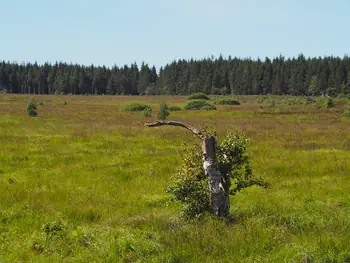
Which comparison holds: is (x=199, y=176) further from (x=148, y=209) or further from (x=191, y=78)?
(x=191, y=78)

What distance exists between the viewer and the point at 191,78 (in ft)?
495

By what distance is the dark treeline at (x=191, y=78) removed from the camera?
13375cm

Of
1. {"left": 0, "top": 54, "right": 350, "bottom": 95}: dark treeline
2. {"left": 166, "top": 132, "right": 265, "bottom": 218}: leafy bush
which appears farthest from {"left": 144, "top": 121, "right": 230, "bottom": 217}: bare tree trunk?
{"left": 0, "top": 54, "right": 350, "bottom": 95}: dark treeline

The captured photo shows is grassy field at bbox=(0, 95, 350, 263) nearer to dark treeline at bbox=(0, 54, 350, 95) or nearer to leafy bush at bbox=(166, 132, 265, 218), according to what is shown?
leafy bush at bbox=(166, 132, 265, 218)

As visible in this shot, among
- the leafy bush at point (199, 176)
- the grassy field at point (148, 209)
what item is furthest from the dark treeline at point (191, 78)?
the leafy bush at point (199, 176)

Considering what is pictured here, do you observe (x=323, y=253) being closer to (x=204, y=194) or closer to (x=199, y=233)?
(x=199, y=233)

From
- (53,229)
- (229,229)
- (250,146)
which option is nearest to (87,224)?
(53,229)

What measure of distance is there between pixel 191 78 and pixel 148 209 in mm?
141882

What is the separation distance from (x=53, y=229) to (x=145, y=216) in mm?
2343

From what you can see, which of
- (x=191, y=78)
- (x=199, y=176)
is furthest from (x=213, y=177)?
(x=191, y=78)

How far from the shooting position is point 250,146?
2297cm

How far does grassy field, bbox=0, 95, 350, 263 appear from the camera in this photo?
23.5ft

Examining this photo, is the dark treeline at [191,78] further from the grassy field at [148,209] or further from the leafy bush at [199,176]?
the leafy bush at [199,176]

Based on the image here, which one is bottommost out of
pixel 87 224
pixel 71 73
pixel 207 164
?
pixel 87 224
